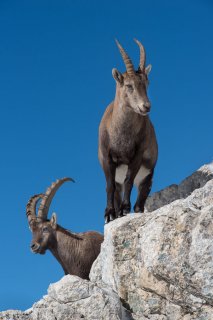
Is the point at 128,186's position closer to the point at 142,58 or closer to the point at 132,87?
the point at 132,87

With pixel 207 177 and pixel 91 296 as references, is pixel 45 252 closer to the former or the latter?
pixel 207 177

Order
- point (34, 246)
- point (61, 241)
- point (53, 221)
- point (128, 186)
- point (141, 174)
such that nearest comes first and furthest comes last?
1. point (128, 186)
2. point (141, 174)
3. point (34, 246)
4. point (61, 241)
5. point (53, 221)

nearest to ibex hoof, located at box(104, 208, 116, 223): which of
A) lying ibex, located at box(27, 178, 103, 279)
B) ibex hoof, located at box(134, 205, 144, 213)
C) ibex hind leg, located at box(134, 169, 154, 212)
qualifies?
ibex hoof, located at box(134, 205, 144, 213)

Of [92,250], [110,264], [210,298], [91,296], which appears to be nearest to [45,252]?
[92,250]

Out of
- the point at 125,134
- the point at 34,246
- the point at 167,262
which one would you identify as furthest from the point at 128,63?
the point at 167,262

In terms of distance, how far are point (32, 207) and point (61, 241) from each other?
1.21m

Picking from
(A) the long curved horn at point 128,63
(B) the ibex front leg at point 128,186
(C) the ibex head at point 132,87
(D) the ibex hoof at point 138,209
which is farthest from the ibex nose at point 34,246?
(A) the long curved horn at point 128,63

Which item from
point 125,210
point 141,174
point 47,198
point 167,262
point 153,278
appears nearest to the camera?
point 167,262

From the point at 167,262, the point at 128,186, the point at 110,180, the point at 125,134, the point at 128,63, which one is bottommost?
the point at 167,262

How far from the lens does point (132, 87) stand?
38.3ft

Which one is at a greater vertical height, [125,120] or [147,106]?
[125,120]

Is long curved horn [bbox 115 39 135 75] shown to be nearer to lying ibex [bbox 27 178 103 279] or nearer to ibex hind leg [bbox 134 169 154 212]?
ibex hind leg [bbox 134 169 154 212]

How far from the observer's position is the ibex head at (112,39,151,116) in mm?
11375

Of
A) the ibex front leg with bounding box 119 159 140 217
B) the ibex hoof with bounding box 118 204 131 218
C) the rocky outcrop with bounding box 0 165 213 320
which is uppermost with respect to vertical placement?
the ibex front leg with bounding box 119 159 140 217
